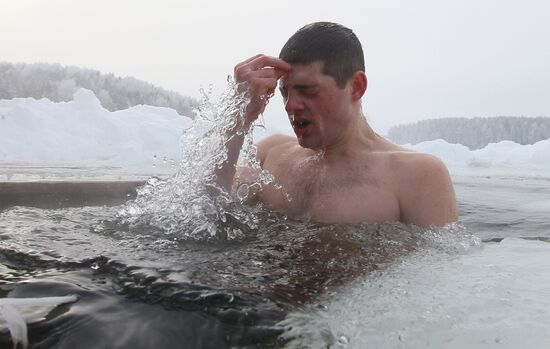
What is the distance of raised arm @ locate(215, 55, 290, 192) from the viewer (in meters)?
2.10

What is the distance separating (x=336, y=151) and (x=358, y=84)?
34 centimetres

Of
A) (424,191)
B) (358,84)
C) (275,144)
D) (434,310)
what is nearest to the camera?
(434,310)

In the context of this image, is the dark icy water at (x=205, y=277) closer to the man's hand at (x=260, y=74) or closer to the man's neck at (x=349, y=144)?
the man's neck at (x=349, y=144)

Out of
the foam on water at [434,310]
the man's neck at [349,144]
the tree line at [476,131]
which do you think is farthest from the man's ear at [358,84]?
the tree line at [476,131]

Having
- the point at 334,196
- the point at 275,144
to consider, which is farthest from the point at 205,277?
the point at 275,144

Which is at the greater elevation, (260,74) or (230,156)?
(260,74)

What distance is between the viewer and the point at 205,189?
2.29 m

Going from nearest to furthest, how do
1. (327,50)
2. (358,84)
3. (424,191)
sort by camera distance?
1. (424,191)
2. (327,50)
3. (358,84)

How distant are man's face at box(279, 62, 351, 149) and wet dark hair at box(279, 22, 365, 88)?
3 centimetres

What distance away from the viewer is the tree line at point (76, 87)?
16.4 metres

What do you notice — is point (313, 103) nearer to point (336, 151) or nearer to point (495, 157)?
point (336, 151)

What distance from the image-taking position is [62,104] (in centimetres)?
1229

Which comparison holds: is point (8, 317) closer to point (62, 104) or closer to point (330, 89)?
point (330, 89)

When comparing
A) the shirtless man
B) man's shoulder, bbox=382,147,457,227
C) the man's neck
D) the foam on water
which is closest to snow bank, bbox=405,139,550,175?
the man's neck
